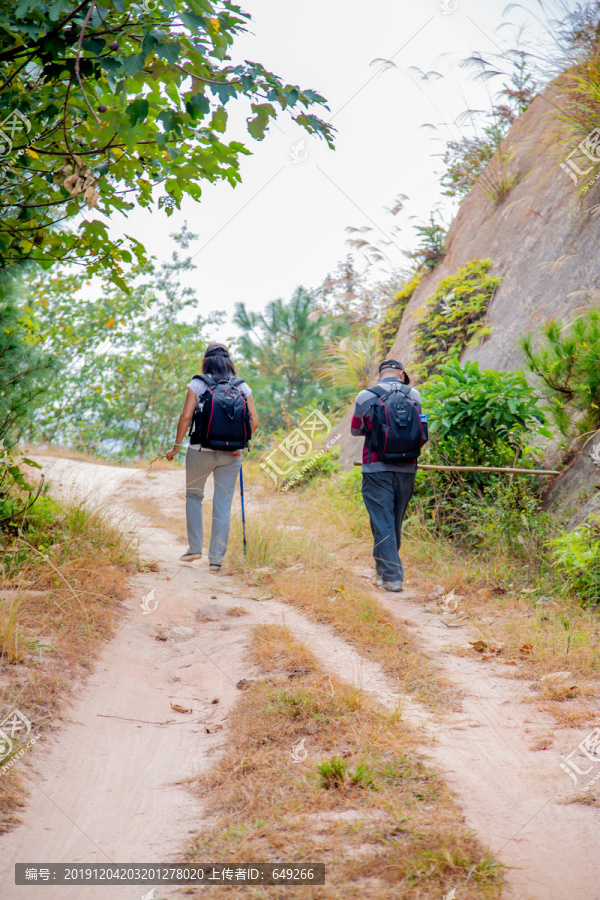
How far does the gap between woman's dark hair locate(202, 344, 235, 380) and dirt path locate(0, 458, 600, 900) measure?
2.08m

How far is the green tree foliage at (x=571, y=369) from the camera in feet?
16.7

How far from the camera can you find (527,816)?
2.09 meters

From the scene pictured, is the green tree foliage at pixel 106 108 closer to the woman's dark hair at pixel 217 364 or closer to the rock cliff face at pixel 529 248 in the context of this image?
the woman's dark hair at pixel 217 364

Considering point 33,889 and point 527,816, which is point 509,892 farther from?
point 33,889

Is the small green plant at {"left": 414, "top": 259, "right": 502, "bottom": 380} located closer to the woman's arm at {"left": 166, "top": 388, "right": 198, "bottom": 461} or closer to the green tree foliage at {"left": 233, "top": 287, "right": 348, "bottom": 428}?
the woman's arm at {"left": 166, "top": 388, "right": 198, "bottom": 461}

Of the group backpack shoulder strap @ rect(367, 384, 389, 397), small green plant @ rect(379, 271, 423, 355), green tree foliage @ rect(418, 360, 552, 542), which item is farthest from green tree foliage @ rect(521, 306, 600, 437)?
small green plant @ rect(379, 271, 423, 355)

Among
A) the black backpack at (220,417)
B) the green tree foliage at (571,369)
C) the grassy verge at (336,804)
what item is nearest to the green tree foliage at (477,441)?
the green tree foliage at (571,369)

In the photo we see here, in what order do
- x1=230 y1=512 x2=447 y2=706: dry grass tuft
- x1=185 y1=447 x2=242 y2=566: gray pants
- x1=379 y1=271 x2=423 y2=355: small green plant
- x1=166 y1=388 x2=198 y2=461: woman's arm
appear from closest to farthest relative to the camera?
x1=230 y1=512 x2=447 y2=706: dry grass tuft, x1=166 y1=388 x2=198 y2=461: woman's arm, x1=185 y1=447 x2=242 y2=566: gray pants, x1=379 y1=271 x2=423 y2=355: small green plant

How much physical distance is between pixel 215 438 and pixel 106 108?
9.20 feet

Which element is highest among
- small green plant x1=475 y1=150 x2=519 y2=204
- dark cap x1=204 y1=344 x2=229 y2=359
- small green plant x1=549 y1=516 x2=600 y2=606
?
small green plant x1=475 y1=150 x2=519 y2=204

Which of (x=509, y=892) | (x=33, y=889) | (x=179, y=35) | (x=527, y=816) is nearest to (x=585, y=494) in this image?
(x=527, y=816)

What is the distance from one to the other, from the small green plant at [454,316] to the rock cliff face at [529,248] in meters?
0.16

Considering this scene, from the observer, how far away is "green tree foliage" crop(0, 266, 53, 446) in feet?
13.1

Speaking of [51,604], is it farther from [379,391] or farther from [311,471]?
[311,471]
